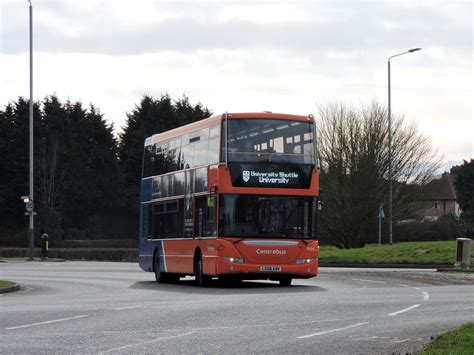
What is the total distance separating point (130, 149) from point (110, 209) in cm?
628

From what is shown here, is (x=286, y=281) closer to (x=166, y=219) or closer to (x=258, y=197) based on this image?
(x=258, y=197)

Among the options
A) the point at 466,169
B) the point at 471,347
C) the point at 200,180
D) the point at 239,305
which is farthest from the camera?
the point at 466,169

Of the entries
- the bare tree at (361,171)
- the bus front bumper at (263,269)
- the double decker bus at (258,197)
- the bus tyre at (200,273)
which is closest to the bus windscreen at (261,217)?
the double decker bus at (258,197)

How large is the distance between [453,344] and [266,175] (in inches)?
570

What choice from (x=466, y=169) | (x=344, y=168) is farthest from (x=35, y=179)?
(x=466, y=169)

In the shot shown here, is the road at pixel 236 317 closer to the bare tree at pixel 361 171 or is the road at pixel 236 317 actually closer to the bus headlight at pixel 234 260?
the bus headlight at pixel 234 260

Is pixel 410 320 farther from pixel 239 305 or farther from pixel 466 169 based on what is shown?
pixel 466 169

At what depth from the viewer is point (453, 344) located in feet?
39.6

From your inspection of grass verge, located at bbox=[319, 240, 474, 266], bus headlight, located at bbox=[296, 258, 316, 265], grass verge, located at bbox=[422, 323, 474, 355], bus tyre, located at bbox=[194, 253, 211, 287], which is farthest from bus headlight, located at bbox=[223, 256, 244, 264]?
grass verge, located at bbox=[319, 240, 474, 266]

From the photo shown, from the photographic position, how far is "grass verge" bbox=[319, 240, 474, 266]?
43.5m

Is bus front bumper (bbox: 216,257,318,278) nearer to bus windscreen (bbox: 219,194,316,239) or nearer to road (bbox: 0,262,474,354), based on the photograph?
road (bbox: 0,262,474,354)

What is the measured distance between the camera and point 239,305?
1998 centimetres

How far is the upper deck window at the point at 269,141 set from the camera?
86.4 feet

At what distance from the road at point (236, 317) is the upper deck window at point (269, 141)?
3155 millimetres
